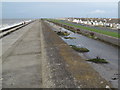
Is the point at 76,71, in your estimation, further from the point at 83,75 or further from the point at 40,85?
the point at 40,85

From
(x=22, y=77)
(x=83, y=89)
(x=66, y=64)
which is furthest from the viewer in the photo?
A: (x=66, y=64)

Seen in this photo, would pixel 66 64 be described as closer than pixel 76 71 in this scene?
No

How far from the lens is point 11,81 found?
6875 mm

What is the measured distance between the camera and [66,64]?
810 cm

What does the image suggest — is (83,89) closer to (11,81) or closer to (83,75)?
(83,75)

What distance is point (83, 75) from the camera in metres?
6.50

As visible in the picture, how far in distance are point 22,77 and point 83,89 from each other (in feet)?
9.52

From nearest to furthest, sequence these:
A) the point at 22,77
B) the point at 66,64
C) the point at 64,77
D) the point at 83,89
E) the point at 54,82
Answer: the point at 83,89 < the point at 54,82 < the point at 64,77 < the point at 22,77 < the point at 66,64

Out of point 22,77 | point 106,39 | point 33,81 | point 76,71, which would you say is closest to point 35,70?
point 22,77

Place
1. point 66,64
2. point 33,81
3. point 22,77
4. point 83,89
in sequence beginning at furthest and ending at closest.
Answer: point 66,64 < point 22,77 < point 33,81 < point 83,89

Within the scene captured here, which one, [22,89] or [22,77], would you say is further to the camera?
[22,77]

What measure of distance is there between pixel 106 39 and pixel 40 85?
52.3 feet

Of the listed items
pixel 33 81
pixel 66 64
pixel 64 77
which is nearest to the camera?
pixel 64 77

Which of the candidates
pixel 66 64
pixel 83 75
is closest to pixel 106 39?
pixel 66 64
